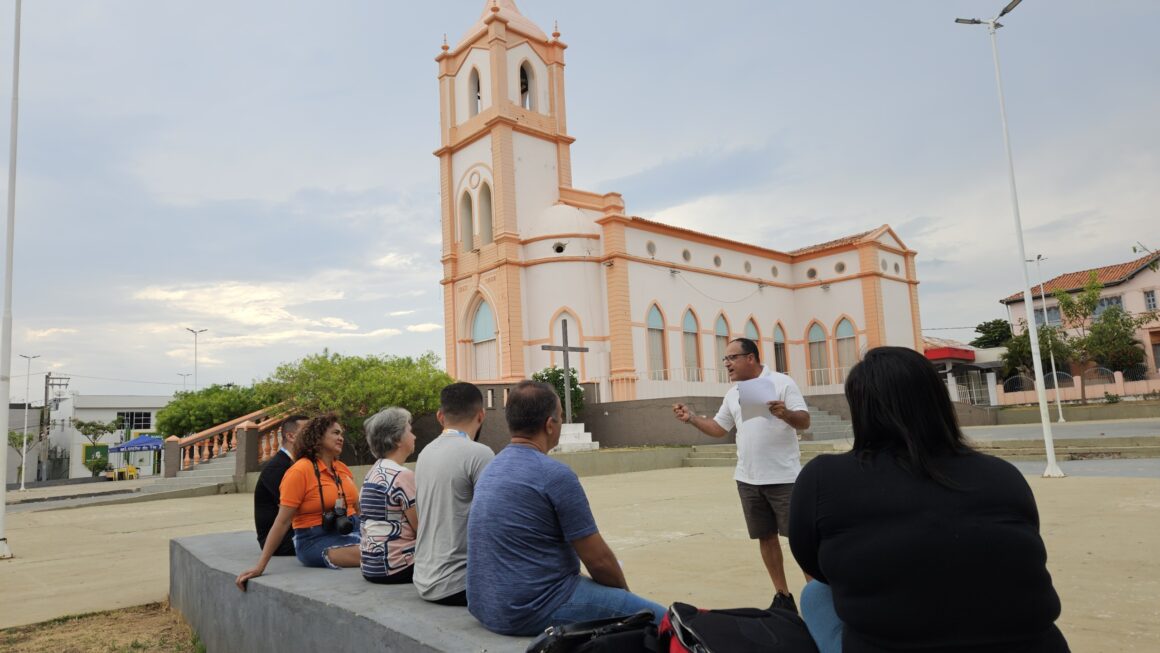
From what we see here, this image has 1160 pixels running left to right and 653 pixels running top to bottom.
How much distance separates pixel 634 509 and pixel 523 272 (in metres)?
17.4

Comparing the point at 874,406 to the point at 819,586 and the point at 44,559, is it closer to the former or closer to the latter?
the point at 819,586

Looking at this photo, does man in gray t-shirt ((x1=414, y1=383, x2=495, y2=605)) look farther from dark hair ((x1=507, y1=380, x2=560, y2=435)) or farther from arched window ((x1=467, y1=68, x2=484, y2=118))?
arched window ((x1=467, y1=68, x2=484, y2=118))

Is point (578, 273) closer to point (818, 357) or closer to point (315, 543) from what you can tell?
point (818, 357)

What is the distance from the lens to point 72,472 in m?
50.9

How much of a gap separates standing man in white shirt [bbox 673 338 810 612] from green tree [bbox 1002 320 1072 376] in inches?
1513

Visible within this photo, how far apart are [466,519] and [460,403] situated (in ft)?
2.05

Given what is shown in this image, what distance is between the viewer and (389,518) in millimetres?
4027

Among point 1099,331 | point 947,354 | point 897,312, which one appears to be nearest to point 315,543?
point 897,312

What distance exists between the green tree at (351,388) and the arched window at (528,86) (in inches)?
549

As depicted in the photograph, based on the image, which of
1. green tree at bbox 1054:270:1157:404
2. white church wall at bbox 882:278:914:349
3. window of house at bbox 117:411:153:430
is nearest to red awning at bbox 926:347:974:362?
white church wall at bbox 882:278:914:349

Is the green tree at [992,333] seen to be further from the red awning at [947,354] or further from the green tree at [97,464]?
the green tree at [97,464]

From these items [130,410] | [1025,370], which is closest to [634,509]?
[1025,370]

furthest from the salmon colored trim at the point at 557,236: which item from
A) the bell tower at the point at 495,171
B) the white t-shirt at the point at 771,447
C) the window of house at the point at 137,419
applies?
the window of house at the point at 137,419

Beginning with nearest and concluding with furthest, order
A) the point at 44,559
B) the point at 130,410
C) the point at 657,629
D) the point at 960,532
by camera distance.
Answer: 1. the point at 960,532
2. the point at 657,629
3. the point at 44,559
4. the point at 130,410
